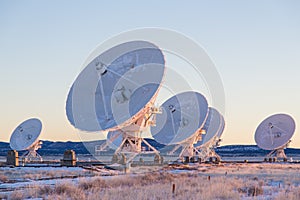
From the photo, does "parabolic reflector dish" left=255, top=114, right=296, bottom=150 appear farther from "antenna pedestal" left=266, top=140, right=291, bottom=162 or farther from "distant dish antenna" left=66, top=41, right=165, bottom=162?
"distant dish antenna" left=66, top=41, right=165, bottom=162

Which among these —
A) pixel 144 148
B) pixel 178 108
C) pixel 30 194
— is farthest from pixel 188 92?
pixel 30 194

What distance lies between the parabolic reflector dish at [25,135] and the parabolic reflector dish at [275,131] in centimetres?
3345

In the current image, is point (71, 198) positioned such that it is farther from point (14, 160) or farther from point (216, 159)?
point (216, 159)

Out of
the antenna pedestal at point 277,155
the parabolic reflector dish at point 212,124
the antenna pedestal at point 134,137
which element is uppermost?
the parabolic reflector dish at point 212,124

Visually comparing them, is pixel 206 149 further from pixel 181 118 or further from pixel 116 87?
pixel 116 87

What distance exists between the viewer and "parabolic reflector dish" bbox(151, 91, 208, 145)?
164ft

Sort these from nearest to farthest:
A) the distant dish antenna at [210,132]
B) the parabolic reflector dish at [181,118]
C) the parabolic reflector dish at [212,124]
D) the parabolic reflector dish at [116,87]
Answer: the parabolic reflector dish at [116,87] < the parabolic reflector dish at [181,118] < the parabolic reflector dish at [212,124] < the distant dish antenna at [210,132]

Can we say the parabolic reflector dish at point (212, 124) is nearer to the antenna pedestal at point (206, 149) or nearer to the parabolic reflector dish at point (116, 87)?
the antenna pedestal at point (206, 149)

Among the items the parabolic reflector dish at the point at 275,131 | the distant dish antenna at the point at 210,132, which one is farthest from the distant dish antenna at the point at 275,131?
the distant dish antenna at the point at 210,132

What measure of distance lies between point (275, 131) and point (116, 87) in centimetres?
4061

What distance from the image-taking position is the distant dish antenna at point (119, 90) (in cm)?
3244

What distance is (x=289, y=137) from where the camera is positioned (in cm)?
6512

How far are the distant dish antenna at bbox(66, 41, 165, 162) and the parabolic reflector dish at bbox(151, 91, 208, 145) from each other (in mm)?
15001

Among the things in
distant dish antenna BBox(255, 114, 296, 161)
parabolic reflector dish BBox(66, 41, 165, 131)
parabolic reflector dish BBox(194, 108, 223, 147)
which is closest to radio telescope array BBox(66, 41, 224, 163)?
parabolic reflector dish BBox(66, 41, 165, 131)
